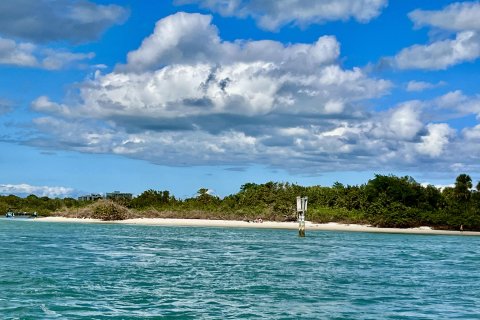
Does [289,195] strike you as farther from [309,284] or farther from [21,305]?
[21,305]

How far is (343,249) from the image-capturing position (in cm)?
5641

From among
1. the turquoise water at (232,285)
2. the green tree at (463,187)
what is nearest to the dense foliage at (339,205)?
the green tree at (463,187)

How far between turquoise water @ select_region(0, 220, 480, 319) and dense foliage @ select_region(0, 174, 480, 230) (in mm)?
54322

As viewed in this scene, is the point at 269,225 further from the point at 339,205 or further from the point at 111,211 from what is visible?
the point at 111,211

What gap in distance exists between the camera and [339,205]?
380ft

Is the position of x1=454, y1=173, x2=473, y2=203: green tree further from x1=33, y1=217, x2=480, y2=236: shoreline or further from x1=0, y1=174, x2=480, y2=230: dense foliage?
x1=33, y1=217, x2=480, y2=236: shoreline

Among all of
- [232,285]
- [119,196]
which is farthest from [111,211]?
[232,285]

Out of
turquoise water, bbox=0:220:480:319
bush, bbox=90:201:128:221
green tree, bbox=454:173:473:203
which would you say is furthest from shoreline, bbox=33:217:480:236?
turquoise water, bbox=0:220:480:319

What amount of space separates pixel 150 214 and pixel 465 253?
82.5 metres

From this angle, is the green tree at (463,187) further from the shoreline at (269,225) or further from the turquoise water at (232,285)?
the turquoise water at (232,285)

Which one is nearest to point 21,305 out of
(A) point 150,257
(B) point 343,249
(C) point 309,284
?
(C) point 309,284

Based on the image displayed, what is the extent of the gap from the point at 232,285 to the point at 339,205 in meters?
87.8

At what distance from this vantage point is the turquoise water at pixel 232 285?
2314 cm

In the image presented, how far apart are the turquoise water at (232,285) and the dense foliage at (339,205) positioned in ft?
178
